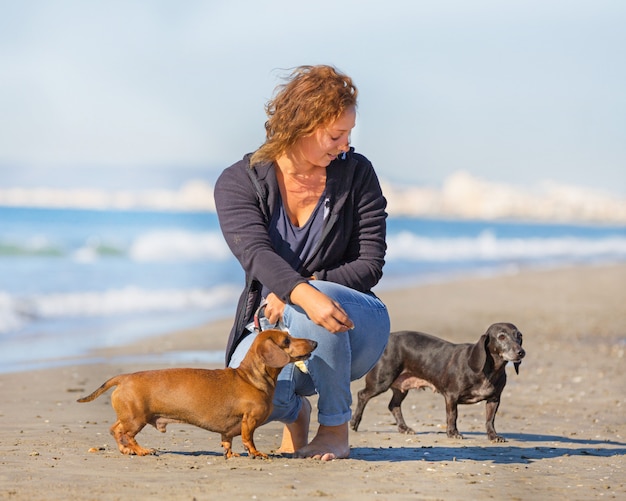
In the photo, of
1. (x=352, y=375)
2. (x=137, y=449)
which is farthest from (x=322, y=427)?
(x=137, y=449)

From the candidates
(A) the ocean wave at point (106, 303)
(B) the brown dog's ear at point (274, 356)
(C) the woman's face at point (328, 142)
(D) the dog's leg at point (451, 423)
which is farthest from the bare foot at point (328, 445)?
(A) the ocean wave at point (106, 303)

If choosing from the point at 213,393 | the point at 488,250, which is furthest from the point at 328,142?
the point at 488,250

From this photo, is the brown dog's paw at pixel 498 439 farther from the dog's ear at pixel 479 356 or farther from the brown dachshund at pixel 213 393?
the brown dachshund at pixel 213 393

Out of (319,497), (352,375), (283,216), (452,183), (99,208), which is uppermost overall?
(452,183)

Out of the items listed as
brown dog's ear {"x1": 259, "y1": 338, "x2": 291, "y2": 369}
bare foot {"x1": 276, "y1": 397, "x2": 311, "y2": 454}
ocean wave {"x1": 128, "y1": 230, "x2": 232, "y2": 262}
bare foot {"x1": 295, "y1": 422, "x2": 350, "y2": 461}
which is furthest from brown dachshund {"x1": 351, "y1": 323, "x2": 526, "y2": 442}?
ocean wave {"x1": 128, "y1": 230, "x2": 232, "y2": 262}

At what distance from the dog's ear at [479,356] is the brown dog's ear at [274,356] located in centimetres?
202

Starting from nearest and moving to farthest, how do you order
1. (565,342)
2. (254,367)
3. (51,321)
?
(254,367) → (565,342) → (51,321)

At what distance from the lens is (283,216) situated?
4.62 m

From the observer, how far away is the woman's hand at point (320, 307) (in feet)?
13.7

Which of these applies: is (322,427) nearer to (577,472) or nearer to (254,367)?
(254,367)

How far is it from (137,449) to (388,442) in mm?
1577

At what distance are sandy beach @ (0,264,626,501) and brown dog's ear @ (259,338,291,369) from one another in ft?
1.42

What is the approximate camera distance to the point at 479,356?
5.95m

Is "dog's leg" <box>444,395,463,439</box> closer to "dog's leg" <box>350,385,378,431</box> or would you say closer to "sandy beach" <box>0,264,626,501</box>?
"sandy beach" <box>0,264,626,501</box>
